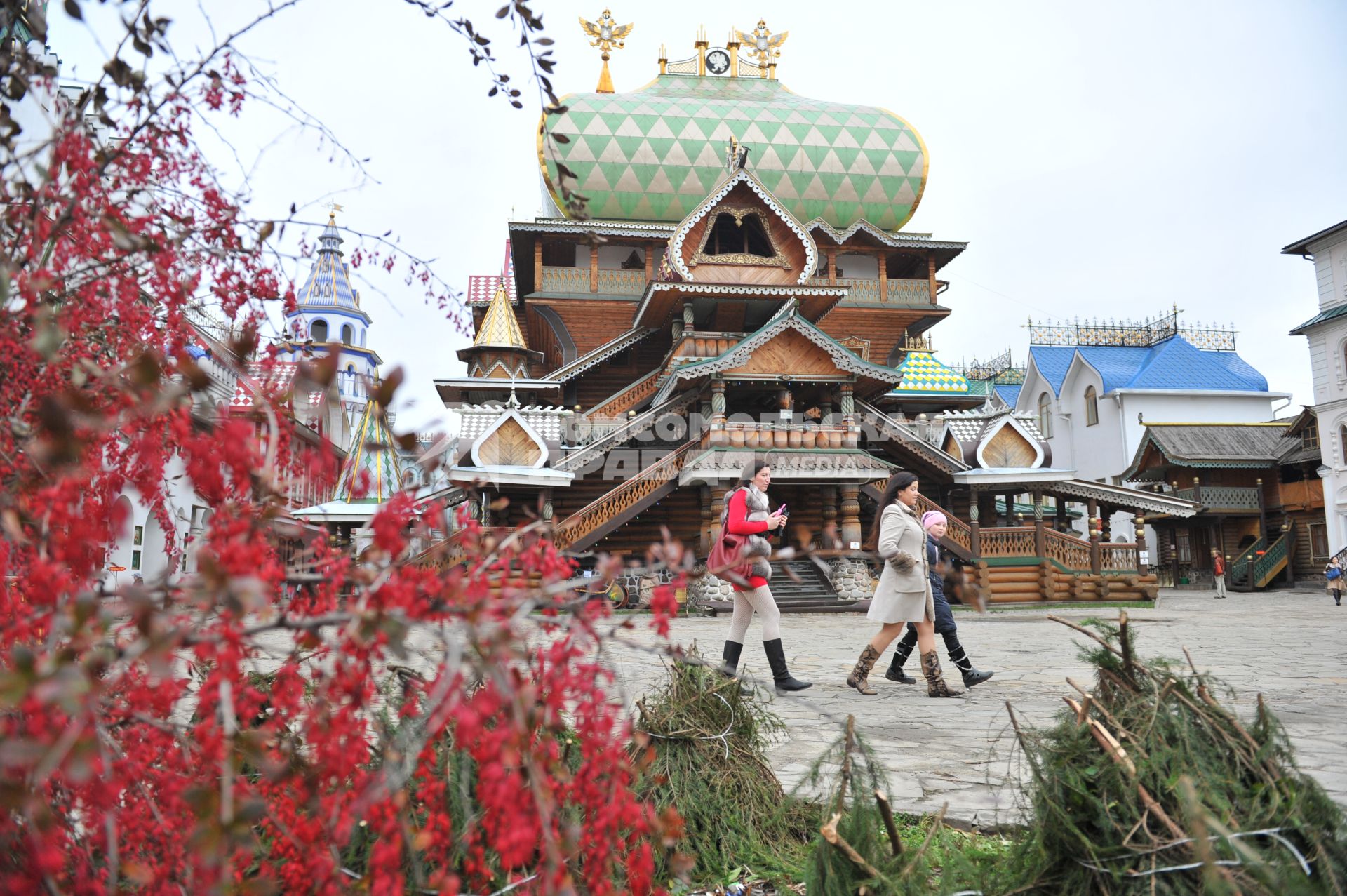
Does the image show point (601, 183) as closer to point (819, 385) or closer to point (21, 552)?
point (819, 385)

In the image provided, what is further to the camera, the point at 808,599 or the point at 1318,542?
the point at 1318,542

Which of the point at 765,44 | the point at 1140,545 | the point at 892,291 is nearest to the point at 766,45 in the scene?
the point at 765,44

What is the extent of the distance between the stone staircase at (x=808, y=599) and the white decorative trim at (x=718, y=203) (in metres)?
7.57

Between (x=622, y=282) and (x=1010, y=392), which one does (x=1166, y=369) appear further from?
(x=622, y=282)

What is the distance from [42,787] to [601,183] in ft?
90.3

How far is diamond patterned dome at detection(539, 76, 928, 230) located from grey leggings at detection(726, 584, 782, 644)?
2204 centimetres

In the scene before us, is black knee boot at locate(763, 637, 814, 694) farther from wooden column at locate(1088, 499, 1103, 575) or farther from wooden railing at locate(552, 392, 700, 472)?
wooden column at locate(1088, 499, 1103, 575)

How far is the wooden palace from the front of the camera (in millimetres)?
20938

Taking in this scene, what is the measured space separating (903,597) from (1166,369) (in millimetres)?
40983

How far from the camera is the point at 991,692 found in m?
7.70

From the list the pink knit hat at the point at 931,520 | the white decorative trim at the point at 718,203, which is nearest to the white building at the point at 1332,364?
the white decorative trim at the point at 718,203

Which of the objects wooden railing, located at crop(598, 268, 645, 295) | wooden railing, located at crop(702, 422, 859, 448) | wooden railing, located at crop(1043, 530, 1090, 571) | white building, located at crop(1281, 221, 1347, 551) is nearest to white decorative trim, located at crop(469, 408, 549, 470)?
wooden railing, located at crop(702, 422, 859, 448)

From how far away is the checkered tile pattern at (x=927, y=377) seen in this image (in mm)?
29891

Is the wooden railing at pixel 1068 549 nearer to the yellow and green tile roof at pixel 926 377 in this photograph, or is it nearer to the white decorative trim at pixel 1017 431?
the white decorative trim at pixel 1017 431
